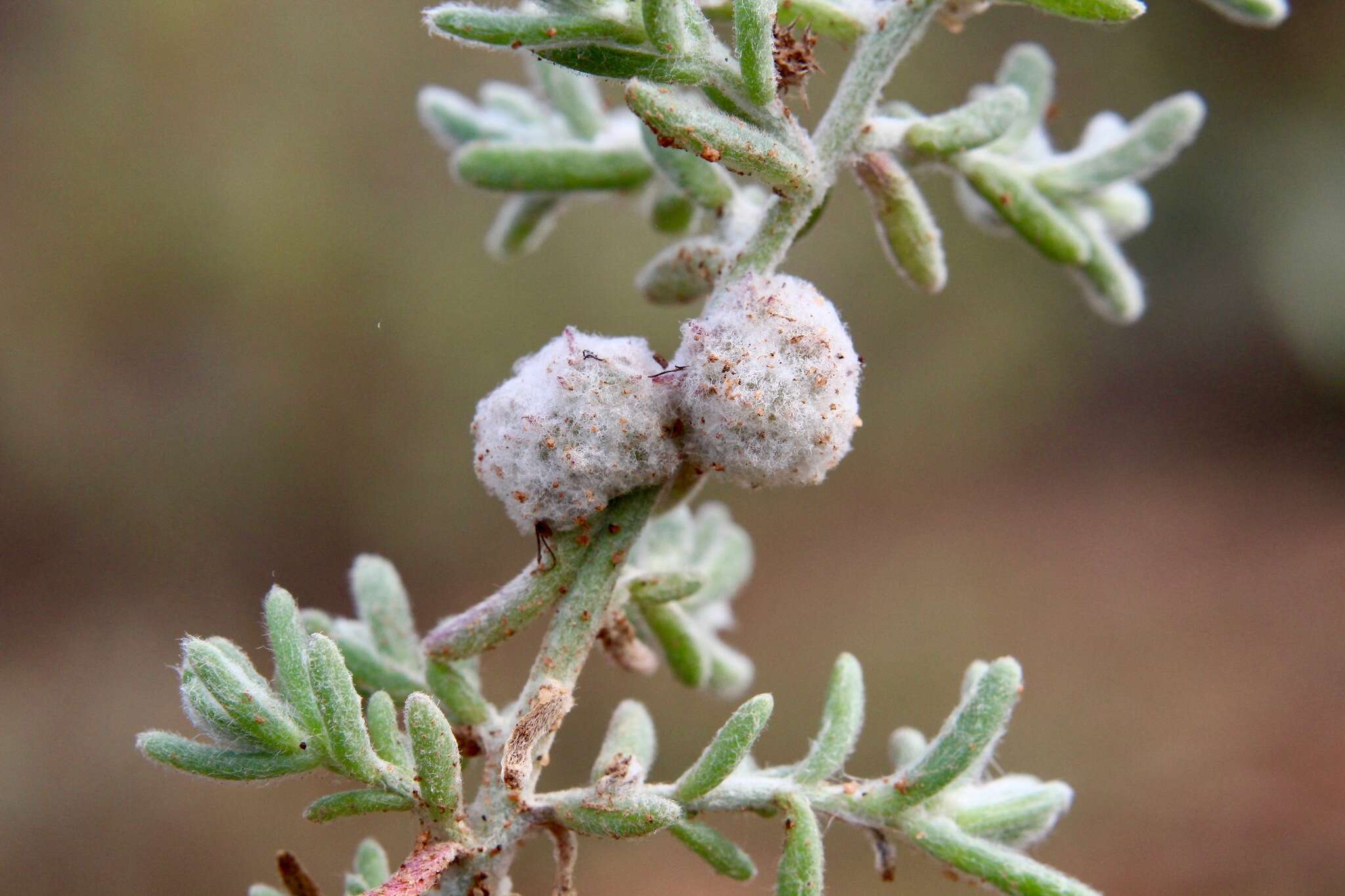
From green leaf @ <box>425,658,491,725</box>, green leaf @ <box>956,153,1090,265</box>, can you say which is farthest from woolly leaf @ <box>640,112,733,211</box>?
green leaf @ <box>425,658,491,725</box>

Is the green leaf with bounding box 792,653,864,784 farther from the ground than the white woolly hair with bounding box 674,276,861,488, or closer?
closer

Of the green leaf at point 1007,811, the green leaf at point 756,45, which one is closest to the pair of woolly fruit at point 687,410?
the green leaf at point 756,45

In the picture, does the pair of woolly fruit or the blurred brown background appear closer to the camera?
the pair of woolly fruit

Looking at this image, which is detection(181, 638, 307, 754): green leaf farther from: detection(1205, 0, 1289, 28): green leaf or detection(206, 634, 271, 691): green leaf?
detection(1205, 0, 1289, 28): green leaf

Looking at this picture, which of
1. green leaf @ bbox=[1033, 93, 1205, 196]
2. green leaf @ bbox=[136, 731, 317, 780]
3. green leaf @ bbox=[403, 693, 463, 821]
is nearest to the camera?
green leaf @ bbox=[403, 693, 463, 821]

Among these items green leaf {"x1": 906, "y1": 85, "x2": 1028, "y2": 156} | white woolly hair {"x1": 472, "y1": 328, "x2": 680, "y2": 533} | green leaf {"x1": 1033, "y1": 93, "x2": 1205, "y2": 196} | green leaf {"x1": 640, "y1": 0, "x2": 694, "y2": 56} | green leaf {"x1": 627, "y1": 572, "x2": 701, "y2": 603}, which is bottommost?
green leaf {"x1": 627, "y1": 572, "x2": 701, "y2": 603}

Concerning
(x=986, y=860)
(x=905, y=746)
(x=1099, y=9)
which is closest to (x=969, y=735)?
(x=986, y=860)

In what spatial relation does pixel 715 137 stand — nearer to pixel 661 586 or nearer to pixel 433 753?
pixel 661 586
